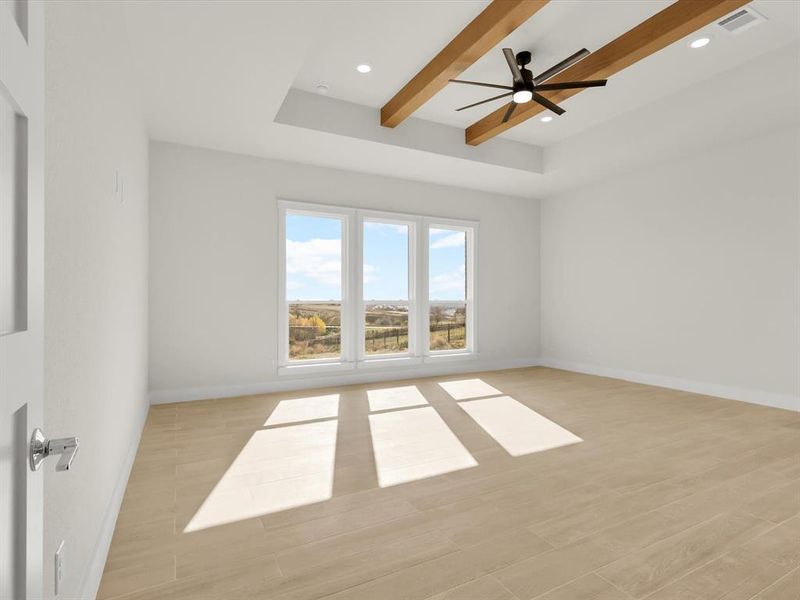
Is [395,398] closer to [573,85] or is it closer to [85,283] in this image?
[573,85]

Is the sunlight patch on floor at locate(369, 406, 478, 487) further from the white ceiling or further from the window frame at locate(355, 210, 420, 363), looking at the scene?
the white ceiling

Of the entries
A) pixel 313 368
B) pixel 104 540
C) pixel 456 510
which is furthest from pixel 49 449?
pixel 313 368

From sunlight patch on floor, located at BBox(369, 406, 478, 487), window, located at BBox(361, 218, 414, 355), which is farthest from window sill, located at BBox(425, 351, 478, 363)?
sunlight patch on floor, located at BBox(369, 406, 478, 487)

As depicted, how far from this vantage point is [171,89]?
3533 millimetres

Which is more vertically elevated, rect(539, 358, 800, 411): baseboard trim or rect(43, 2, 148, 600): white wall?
rect(43, 2, 148, 600): white wall

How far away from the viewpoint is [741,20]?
320cm

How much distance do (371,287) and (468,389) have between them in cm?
179

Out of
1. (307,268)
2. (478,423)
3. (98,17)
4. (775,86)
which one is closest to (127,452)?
(98,17)

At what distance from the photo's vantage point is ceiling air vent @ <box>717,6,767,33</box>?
3102 mm

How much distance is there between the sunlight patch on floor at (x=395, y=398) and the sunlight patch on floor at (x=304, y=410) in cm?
38

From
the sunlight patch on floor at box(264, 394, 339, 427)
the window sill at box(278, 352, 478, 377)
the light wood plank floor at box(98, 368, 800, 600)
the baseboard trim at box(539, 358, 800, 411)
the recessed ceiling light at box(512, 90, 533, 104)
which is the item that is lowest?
the light wood plank floor at box(98, 368, 800, 600)

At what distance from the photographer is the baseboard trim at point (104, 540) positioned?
154 centimetres

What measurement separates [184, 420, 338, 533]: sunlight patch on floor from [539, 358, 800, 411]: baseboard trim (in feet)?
13.6

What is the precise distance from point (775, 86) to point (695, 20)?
1.33 m
